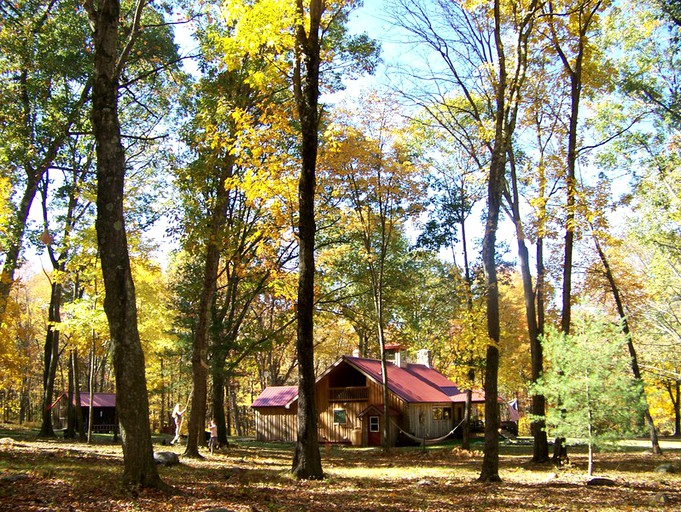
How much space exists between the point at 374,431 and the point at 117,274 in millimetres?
25672

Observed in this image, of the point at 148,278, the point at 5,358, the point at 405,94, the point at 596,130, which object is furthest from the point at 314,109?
the point at 148,278

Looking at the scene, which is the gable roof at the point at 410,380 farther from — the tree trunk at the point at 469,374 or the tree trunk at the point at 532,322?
the tree trunk at the point at 532,322

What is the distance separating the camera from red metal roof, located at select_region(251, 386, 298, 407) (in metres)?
33.9

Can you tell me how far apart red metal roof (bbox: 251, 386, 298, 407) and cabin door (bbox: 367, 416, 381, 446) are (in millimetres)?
5148

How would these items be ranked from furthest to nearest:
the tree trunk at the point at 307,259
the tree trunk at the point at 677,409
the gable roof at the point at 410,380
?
the tree trunk at the point at 677,409 < the gable roof at the point at 410,380 < the tree trunk at the point at 307,259

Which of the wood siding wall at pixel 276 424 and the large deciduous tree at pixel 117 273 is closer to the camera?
the large deciduous tree at pixel 117 273

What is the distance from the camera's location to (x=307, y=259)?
11.0 meters

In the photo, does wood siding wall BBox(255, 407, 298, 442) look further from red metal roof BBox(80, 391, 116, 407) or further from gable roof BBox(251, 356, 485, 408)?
red metal roof BBox(80, 391, 116, 407)

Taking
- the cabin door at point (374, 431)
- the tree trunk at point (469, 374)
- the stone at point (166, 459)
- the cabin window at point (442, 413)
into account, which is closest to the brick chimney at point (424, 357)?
the cabin window at point (442, 413)

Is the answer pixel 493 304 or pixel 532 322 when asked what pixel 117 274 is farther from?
pixel 532 322

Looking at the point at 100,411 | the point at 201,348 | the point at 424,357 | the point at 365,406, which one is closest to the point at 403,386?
the point at 365,406

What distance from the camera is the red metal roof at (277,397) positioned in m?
33.9

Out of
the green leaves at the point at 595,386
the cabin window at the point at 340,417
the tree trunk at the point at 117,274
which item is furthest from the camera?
the cabin window at the point at 340,417

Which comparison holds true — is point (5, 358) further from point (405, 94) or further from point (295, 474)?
point (405, 94)
